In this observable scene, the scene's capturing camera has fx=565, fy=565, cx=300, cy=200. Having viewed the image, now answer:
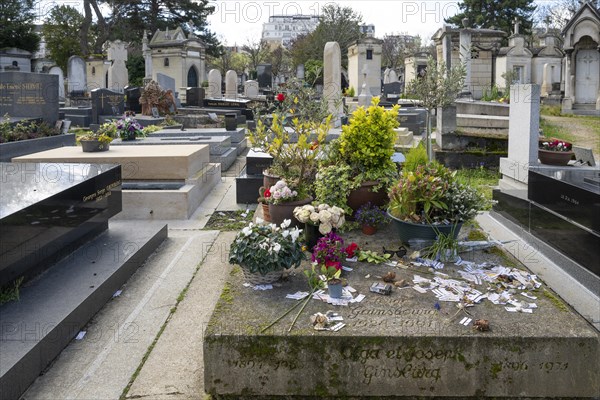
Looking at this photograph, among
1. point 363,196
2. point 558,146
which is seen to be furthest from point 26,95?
point 558,146

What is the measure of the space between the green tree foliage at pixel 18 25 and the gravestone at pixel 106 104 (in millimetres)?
27049

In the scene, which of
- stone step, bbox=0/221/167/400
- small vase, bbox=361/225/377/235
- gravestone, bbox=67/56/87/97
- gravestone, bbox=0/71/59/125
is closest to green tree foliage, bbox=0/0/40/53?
gravestone, bbox=67/56/87/97

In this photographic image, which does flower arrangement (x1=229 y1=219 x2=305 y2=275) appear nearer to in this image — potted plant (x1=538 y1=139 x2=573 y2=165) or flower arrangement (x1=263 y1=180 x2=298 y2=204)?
flower arrangement (x1=263 y1=180 x2=298 y2=204)

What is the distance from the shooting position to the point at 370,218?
17.2ft

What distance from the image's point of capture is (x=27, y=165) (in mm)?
6977

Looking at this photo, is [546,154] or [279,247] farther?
[546,154]

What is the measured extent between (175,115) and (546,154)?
15.5 m

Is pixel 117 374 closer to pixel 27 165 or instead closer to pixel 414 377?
pixel 414 377

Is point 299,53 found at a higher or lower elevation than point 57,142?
higher

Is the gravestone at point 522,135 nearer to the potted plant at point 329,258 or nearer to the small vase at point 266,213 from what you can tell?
the small vase at point 266,213

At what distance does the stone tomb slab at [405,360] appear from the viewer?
315 centimetres

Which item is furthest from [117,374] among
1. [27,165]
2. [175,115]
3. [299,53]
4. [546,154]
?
[299,53]

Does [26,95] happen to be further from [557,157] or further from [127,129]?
[557,157]

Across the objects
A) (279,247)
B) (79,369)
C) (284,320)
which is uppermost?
(279,247)
